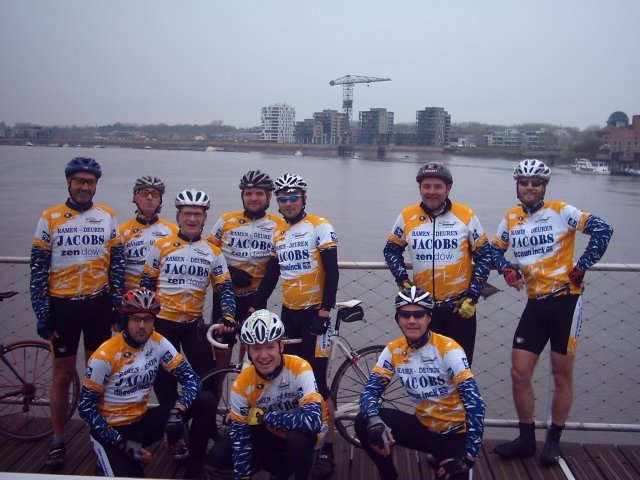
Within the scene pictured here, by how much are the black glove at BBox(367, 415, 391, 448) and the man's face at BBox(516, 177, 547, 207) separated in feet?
6.08

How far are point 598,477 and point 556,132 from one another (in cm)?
8306

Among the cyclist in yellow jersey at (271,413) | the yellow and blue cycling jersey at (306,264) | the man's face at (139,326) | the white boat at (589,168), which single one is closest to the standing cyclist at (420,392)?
the cyclist in yellow jersey at (271,413)

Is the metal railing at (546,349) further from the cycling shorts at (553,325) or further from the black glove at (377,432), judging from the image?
the black glove at (377,432)

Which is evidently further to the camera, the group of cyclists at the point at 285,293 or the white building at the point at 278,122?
the white building at the point at 278,122

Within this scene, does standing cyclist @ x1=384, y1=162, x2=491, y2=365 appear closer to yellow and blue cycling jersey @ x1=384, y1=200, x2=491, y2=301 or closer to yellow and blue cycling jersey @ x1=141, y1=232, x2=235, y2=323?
yellow and blue cycling jersey @ x1=384, y1=200, x2=491, y2=301

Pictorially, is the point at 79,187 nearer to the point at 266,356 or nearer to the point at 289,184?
the point at 289,184

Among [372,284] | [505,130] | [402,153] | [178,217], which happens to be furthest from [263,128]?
[178,217]

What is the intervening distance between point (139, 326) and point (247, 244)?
1.25m

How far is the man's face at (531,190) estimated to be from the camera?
13.4ft

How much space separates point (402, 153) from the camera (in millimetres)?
81938

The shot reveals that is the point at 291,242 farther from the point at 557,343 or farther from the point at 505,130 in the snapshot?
the point at 505,130

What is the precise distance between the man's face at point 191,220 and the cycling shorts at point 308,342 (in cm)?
81

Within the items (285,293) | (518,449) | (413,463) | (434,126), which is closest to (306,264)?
(285,293)

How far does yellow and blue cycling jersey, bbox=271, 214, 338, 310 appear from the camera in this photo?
160 inches
